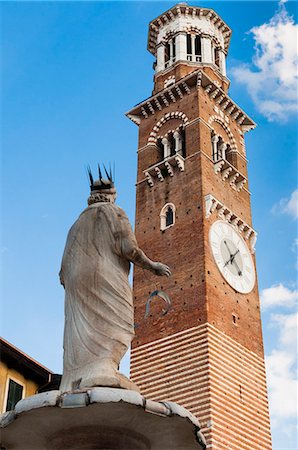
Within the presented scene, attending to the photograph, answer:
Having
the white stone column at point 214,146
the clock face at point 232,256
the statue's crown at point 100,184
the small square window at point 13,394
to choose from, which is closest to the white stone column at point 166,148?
the white stone column at point 214,146

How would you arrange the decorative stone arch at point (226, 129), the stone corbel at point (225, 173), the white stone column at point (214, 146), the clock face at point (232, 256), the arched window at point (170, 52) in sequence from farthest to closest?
the arched window at point (170, 52)
the decorative stone arch at point (226, 129)
the white stone column at point (214, 146)
the stone corbel at point (225, 173)
the clock face at point (232, 256)

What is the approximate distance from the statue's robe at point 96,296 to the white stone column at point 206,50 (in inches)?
924

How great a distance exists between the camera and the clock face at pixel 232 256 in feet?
72.5

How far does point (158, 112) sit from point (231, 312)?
9.50 m

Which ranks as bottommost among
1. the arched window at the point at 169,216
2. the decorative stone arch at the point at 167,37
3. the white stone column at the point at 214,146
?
the arched window at the point at 169,216

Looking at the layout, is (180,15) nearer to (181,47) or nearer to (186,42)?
(186,42)

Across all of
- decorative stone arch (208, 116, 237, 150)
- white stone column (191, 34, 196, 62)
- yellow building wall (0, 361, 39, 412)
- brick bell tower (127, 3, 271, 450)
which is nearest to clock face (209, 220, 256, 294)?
brick bell tower (127, 3, 271, 450)

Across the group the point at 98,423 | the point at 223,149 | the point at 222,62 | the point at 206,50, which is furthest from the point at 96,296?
the point at 222,62

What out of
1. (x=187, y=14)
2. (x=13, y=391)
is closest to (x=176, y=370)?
(x=13, y=391)

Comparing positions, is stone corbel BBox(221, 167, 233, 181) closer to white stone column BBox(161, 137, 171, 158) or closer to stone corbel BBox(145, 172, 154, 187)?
white stone column BBox(161, 137, 171, 158)

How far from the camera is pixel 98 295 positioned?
5602 mm

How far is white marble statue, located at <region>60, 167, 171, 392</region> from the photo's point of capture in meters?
5.31

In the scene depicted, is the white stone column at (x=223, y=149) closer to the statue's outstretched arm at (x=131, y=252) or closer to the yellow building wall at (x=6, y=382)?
the yellow building wall at (x=6, y=382)

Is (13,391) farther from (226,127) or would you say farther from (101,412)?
(226,127)
